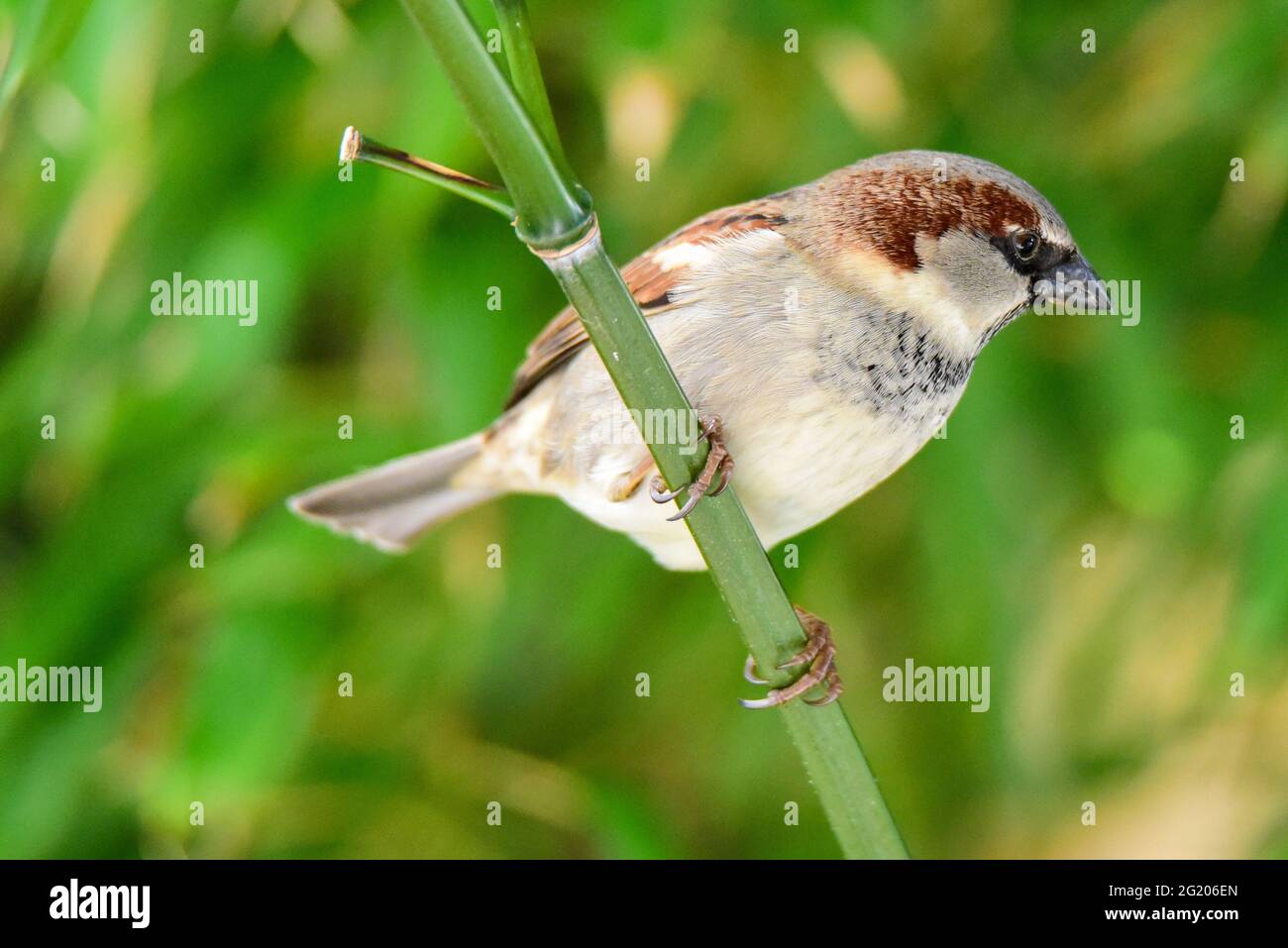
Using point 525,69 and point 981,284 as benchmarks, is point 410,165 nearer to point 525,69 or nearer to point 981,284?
point 525,69

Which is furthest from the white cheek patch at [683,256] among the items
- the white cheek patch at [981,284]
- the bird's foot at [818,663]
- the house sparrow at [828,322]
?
the bird's foot at [818,663]

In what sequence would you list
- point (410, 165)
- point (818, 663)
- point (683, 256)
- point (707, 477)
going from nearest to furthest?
1. point (410, 165)
2. point (707, 477)
3. point (818, 663)
4. point (683, 256)

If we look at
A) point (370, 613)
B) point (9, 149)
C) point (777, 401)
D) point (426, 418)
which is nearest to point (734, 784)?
point (370, 613)

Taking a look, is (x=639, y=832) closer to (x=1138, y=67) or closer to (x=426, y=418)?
(x=426, y=418)

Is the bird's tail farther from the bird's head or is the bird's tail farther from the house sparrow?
the bird's head

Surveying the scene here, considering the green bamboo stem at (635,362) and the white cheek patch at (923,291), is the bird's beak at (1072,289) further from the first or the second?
the green bamboo stem at (635,362)

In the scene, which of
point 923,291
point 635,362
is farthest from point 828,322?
point 635,362
